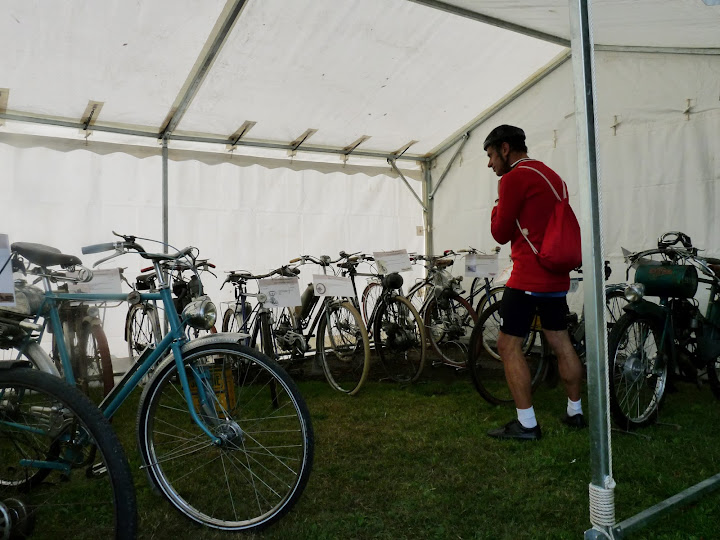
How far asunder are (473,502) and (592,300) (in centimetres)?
106

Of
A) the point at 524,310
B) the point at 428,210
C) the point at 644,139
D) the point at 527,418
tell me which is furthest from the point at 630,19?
the point at 428,210

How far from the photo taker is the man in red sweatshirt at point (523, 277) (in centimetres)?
264

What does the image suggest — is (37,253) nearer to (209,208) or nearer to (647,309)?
(209,208)

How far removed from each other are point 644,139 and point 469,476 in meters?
3.08

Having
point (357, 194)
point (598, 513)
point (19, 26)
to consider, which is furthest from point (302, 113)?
point (598, 513)

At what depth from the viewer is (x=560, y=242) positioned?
99.9 inches

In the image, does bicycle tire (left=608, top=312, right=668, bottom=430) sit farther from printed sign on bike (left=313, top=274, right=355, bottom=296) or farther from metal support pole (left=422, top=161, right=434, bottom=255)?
metal support pole (left=422, top=161, right=434, bottom=255)

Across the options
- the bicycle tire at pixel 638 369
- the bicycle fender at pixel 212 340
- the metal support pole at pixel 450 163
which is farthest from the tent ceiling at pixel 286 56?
the bicycle fender at pixel 212 340

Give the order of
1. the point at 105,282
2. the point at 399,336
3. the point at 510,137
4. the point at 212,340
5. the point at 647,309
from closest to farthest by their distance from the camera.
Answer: the point at 212,340
the point at 510,137
the point at 647,309
the point at 105,282
the point at 399,336

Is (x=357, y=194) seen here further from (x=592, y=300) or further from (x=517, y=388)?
(x=592, y=300)

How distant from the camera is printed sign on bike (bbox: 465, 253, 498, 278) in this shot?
448 cm

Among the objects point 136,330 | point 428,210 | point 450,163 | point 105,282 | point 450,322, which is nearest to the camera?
point 105,282

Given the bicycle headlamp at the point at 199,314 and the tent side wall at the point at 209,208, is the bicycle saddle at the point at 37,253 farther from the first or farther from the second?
the tent side wall at the point at 209,208

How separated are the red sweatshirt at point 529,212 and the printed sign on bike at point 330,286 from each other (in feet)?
4.46
